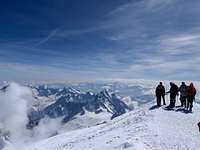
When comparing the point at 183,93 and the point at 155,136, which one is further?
the point at 183,93

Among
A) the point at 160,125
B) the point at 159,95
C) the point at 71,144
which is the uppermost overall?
the point at 159,95

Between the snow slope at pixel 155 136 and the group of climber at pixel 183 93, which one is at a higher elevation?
the group of climber at pixel 183 93

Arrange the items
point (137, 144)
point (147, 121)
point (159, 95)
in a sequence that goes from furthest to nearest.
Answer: point (159, 95), point (147, 121), point (137, 144)

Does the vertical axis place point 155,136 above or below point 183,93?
below

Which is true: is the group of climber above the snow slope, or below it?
above

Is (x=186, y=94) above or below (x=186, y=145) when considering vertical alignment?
above

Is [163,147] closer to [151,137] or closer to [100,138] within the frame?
[151,137]

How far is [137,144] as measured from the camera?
88.4ft

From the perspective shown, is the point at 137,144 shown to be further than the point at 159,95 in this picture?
No

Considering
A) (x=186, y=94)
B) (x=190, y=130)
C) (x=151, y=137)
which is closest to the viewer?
(x=151, y=137)

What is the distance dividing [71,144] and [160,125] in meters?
10.0

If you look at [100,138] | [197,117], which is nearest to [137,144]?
[100,138]

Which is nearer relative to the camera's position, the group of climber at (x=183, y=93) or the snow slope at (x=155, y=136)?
the snow slope at (x=155, y=136)

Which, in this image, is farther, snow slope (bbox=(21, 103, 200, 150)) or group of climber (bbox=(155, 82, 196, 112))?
group of climber (bbox=(155, 82, 196, 112))
